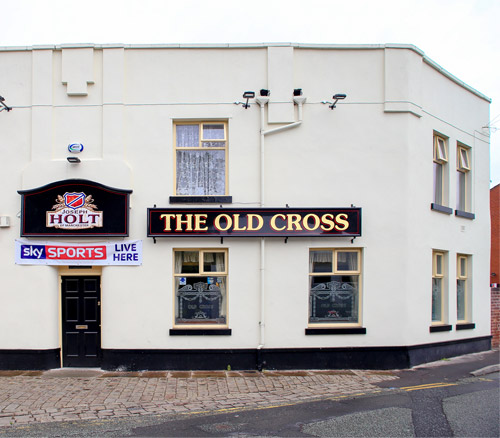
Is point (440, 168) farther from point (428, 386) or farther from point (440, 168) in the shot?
point (428, 386)

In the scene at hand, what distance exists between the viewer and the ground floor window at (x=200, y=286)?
11352 mm

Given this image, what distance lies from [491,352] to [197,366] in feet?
28.5

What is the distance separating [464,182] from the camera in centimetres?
1423

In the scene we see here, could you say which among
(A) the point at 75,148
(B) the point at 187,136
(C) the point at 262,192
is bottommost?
(C) the point at 262,192

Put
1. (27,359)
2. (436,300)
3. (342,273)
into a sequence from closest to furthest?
(27,359), (342,273), (436,300)

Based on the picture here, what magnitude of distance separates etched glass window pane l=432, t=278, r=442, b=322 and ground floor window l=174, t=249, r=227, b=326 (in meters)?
5.62

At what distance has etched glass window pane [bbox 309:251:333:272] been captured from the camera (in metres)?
11.6

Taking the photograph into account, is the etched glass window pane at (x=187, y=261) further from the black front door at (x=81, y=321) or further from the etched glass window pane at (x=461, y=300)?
the etched glass window pane at (x=461, y=300)

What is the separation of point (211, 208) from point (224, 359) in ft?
11.4

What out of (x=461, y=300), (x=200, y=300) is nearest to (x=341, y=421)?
(x=200, y=300)

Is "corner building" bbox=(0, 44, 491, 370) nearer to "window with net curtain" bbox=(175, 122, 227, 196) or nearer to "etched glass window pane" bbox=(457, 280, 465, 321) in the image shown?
"window with net curtain" bbox=(175, 122, 227, 196)

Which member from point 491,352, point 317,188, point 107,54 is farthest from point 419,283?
point 107,54

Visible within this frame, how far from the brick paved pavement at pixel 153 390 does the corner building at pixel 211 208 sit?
0.50 m

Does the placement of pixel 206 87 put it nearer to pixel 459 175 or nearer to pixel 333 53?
pixel 333 53
